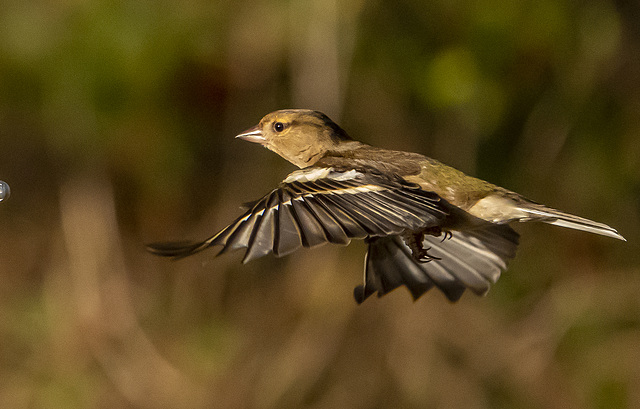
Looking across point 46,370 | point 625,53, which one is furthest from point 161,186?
point 625,53

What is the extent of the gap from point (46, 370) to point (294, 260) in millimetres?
2073

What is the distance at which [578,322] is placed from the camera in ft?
21.8

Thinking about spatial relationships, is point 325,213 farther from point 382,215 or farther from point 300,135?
point 300,135

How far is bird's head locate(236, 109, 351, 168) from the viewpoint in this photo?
305 centimetres

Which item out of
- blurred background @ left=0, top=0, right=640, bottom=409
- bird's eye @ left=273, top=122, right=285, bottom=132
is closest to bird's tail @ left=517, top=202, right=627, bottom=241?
bird's eye @ left=273, top=122, right=285, bottom=132

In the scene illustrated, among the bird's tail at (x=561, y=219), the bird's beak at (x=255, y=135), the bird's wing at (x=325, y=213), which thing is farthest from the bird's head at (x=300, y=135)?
the bird's tail at (x=561, y=219)

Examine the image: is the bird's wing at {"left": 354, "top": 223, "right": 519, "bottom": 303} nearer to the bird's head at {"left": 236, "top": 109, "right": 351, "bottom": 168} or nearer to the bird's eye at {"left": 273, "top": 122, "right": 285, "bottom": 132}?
the bird's head at {"left": 236, "top": 109, "right": 351, "bottom": 168}

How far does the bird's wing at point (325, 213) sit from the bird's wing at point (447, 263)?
1.73 ft

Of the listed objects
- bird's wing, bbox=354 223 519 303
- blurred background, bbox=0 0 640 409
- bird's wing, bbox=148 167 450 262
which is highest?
bird's wing, bbox=148 167 450 262

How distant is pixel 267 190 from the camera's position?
6.37m

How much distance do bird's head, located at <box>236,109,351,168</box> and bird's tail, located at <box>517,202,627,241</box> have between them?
714 millimetres

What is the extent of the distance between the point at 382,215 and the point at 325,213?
166 millimetres

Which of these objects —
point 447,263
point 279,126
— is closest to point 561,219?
point 447,263

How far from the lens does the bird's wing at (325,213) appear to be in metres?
2.26
